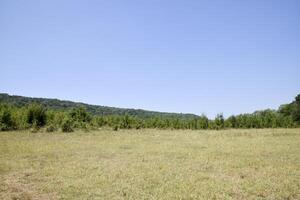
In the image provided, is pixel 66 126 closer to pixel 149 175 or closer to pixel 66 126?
pixel 66 126

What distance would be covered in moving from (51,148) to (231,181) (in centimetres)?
1406

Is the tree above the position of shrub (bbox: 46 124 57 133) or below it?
above

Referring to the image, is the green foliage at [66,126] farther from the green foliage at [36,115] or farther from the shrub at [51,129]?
the green foliage at [36,115]

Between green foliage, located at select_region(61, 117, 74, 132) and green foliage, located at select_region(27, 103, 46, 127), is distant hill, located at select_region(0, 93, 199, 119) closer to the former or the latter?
green foliage, located at select_region(27, 103, 46, 127)

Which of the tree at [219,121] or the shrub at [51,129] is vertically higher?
the tree at [219,121]

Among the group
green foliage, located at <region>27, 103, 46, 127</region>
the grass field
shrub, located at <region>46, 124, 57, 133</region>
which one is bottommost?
the grass field

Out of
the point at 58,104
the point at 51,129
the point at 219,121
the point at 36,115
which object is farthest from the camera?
the point at 58,104

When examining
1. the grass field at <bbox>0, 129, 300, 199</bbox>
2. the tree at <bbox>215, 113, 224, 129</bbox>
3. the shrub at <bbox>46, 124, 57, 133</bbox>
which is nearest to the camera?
the grass field at <bbox>0, 129, 300, 199</bbox>

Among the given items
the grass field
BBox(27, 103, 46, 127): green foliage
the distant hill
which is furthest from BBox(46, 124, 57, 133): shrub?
the distant hill

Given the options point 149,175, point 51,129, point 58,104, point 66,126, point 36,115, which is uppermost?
point 58,104

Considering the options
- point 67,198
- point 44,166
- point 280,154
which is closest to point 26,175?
point 44,166

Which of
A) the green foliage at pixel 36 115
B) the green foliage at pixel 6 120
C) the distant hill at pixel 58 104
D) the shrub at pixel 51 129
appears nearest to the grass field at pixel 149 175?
the shrub at pixel 51 129

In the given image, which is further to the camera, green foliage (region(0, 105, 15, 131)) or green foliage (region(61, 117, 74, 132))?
Answer: green foliage (region(61, 117, 74, 132))

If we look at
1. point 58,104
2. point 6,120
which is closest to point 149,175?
point 6,120
